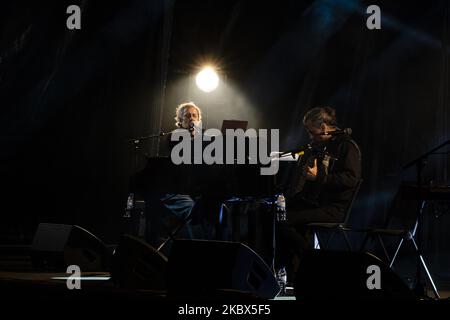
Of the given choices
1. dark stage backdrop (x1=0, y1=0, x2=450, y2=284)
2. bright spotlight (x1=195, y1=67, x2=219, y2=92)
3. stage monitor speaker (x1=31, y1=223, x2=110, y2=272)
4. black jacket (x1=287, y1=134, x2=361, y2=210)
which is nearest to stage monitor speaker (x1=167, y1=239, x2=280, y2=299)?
black jacket (x1=287, y1=134, x2=361, y2=210)

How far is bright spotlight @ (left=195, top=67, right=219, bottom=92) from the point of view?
8594 millimetres

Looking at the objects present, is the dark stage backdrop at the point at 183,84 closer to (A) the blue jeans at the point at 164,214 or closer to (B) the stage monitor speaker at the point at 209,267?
(A) the blue jeans at the point at 164,214

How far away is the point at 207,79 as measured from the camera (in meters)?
8.62

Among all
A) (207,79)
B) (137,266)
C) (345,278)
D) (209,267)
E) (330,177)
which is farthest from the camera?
(207,79)

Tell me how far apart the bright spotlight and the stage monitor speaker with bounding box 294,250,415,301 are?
553 centimetres

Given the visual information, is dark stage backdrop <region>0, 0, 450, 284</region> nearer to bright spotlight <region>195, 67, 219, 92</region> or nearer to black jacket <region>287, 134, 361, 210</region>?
bright spotlight <region>195, 67, 219, 92</region>

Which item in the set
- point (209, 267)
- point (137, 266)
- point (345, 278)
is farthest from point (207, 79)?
point (345, 278)

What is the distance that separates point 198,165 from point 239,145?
49 cm

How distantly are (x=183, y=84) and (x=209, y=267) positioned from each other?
535cm

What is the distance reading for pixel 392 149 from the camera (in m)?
8.19

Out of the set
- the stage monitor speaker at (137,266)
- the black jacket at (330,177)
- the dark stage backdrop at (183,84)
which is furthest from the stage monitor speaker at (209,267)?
the dark stage backdrop at (183,84)

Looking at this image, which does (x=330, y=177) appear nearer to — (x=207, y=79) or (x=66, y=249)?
(x=66, y=249)

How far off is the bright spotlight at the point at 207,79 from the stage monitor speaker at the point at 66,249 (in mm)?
3358
